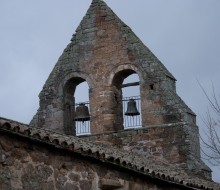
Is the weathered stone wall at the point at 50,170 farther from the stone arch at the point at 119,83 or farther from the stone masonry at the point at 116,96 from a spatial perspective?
the stone arch at the point at 119,83

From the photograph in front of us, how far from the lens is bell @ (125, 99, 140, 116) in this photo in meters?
14.1

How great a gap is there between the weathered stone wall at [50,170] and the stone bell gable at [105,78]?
383cm

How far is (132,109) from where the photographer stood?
14070 mm

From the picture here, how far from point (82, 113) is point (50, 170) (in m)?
5.59

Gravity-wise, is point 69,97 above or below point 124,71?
below

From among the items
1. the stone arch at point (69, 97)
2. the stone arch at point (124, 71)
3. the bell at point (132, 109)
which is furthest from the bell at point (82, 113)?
the bell at point (132, 109)

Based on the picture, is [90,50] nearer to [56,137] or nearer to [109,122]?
[109,122]

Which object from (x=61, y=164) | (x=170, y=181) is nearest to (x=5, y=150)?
(x=61, y=164)

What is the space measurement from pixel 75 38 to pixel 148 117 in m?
2.65

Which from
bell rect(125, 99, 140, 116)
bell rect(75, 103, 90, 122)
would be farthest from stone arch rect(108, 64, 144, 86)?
bell rect(75, 103, 90, 122)

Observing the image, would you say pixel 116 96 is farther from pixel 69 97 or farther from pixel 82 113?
pixel 69 97

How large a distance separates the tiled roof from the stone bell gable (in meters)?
2.28

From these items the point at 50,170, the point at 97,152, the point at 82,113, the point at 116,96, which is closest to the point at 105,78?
the point at 116,96

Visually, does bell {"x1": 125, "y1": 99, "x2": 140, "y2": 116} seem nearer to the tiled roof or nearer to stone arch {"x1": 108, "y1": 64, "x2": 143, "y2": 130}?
stone arch {"x1": 108, "y1": 64, "x2": 143, "y2": 130}
